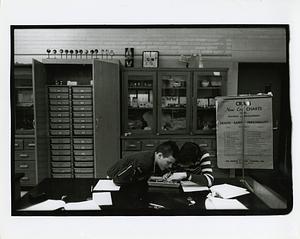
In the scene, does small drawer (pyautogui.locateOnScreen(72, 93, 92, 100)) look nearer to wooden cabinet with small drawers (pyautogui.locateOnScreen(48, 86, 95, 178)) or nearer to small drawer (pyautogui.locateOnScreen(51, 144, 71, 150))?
wooden cabinet with small drawers (pyautogui.locateOnScreen(48, 86, 95, 178))

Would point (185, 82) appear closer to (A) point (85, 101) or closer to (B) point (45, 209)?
(A) point (85, 101)

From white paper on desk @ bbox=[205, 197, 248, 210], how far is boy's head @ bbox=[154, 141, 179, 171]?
31 centimetres

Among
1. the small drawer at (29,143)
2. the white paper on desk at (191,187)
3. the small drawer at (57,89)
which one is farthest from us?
the white paper on desk at (191,187)

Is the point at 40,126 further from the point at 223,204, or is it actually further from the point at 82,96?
the point at 223,204

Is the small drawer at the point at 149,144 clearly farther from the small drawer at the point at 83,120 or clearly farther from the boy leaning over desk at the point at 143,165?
the small drawer at the point at 83,120

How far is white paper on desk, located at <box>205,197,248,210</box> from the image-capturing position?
1597 millimetres

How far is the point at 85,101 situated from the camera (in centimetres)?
167

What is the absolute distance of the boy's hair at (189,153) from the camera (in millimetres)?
1667

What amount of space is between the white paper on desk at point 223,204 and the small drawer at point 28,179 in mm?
977

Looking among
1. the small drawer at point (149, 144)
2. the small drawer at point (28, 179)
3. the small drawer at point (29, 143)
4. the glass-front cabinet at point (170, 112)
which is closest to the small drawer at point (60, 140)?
the small drawer at point (29, 143)

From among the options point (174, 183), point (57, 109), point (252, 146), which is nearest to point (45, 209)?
point (57, 109)
